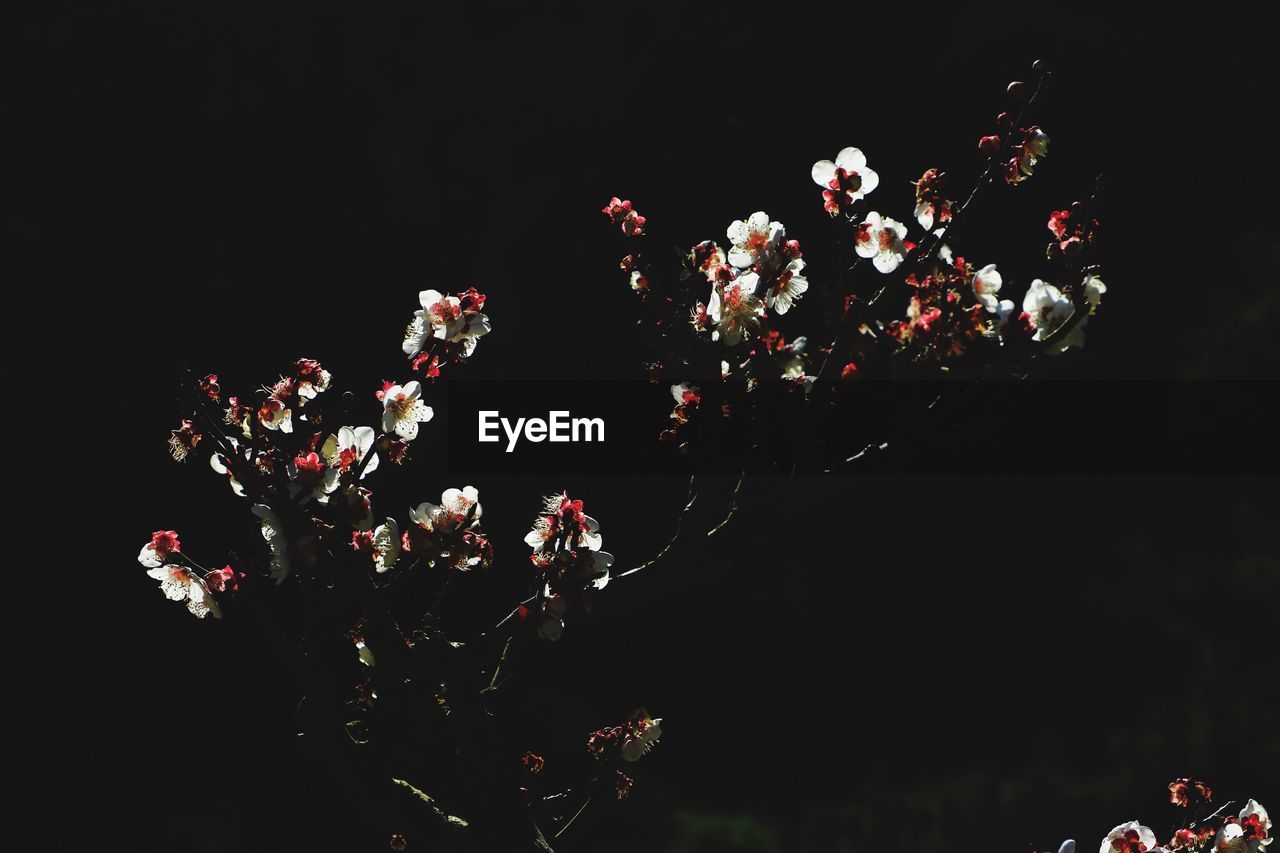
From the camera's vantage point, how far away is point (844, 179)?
2.05 meters

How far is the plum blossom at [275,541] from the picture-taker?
6.21 feet

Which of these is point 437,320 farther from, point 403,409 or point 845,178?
point 845,178

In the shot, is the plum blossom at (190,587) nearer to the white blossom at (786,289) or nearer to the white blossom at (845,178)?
the white blossom at (786,289)

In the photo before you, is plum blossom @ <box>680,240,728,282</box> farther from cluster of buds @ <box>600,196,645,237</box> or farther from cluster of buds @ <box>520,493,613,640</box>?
cluster of buds @ <box>520,493,613,640</box>

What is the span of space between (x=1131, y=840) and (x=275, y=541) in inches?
62.3

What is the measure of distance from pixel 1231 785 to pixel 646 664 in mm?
2150

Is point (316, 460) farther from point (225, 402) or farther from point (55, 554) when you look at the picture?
point (55, 554)

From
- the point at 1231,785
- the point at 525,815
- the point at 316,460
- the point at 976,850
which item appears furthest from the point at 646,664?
the point at 316,460

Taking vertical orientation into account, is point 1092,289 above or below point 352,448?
above

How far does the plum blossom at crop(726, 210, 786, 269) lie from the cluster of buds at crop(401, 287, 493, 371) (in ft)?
1.42

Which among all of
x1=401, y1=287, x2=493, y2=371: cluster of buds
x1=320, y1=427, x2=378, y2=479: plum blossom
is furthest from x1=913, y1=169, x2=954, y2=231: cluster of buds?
x1=320, y1=427, x2=378, y2=479: plum blossom

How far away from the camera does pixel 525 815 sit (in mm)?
2053

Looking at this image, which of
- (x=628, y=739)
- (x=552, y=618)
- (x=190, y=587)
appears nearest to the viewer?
(x=552, y=618)

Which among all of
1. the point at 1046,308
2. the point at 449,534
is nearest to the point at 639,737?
the point at 449,534
